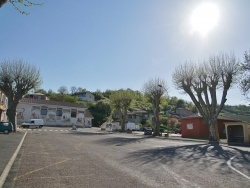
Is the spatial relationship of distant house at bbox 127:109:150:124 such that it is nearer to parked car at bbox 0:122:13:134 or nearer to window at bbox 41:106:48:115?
window at bbox 41:106:48:115

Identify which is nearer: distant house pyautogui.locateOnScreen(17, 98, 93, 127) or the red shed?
the red shed

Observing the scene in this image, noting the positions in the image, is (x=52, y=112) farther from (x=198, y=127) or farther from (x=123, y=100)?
(x=198, y=127)

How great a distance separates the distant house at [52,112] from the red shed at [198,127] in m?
41.6

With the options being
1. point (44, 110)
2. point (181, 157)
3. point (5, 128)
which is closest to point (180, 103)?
point (44, 110)

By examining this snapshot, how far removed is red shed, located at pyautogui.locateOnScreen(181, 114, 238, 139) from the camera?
4525cm

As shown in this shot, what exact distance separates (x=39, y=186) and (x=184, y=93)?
33.5 m

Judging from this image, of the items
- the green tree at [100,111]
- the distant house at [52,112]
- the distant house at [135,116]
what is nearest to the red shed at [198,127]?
the distant house at [52,112]

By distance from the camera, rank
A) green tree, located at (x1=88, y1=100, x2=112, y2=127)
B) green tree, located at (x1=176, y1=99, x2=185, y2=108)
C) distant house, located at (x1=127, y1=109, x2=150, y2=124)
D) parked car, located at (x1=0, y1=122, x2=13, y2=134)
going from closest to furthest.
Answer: parked car, located at (x1=0, y1=122, x2=13, y2=134) → green tree, located at (x1=88, y1=100, x2=112, y2=127) → distant house, located at (x1=127, y1=109, x2=150, y2=124) → green tree, located at (x1=176, y1=99, x2=185, y2=108)

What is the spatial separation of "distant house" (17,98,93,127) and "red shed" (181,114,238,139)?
137 ft

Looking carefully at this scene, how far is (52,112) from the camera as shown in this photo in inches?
2970

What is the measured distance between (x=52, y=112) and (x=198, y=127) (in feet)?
149

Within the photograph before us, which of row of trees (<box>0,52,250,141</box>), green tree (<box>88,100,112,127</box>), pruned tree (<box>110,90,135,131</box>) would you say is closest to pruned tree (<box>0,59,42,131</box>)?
row of trees (<box>0,52,250,141</box>)

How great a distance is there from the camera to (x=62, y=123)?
255 ft

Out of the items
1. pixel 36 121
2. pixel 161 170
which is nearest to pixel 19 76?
pixel 36 121
